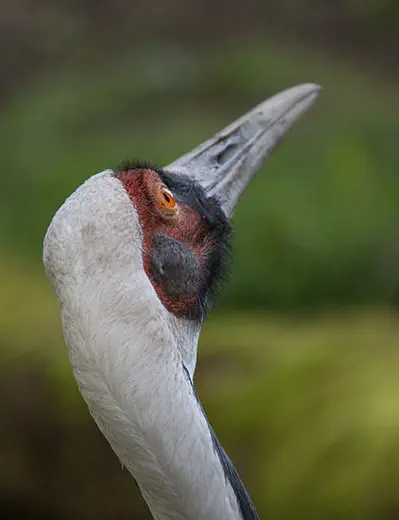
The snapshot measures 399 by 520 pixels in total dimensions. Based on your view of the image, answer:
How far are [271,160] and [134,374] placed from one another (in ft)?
18.5

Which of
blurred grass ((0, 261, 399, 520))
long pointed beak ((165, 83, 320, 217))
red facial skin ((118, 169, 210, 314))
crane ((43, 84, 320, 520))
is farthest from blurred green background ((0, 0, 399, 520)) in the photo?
crane ((43, 84, 320, 520))

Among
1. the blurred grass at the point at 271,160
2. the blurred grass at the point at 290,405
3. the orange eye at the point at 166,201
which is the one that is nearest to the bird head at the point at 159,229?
the orange eye at the point at 166,201

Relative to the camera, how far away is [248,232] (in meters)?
6.84

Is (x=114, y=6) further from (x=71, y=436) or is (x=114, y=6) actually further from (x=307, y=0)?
(x=71, y=436)

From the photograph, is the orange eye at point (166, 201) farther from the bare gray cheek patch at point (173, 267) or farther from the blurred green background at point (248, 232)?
the blurred green background at point (248, 232)

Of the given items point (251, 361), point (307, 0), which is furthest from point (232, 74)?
point (251, 361)

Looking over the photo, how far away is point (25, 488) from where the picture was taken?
5.00m

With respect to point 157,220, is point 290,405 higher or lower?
lower

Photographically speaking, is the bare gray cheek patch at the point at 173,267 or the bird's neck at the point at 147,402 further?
the bare gray cheek patch at the point at 173,267

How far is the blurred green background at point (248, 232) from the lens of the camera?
14.5 ft

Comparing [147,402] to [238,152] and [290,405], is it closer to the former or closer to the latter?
[238,152]

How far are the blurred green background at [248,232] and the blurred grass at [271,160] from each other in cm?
1

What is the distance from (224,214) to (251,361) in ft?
7.78

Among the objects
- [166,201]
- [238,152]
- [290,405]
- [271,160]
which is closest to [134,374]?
[166,201]
